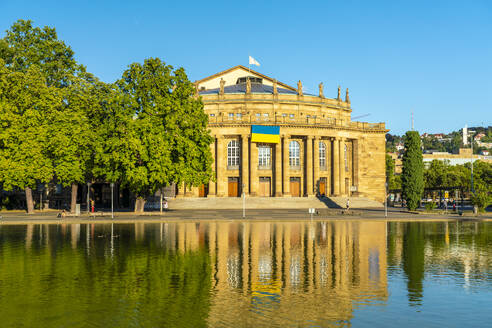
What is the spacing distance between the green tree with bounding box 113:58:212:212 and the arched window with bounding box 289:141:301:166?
3443 cm

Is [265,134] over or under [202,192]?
over

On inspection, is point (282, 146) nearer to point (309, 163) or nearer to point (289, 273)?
point (309, 163)

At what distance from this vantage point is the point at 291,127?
293ft

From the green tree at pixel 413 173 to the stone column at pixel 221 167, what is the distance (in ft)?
109

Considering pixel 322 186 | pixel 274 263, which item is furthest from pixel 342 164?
pixel 274 263

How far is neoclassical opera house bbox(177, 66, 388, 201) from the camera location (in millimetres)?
88062

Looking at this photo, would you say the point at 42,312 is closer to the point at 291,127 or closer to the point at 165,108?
the point at 165,108

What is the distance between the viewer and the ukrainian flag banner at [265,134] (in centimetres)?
8662

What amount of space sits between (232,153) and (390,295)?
7426 cm

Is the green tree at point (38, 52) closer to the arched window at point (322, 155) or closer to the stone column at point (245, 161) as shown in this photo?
the stone column at point (245, 161)

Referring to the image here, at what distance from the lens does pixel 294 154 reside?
3612 inches

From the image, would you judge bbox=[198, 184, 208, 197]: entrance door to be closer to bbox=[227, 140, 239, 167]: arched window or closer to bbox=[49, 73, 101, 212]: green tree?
bbox=[227, 140, 239, 167]: arched window

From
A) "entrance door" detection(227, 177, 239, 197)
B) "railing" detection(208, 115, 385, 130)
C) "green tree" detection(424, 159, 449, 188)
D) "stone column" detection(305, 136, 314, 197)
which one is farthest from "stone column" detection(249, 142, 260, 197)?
"green tree" detection(424, 159, 449, 188)

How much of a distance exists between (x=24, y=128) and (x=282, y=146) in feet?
147
